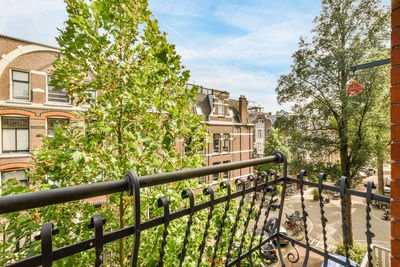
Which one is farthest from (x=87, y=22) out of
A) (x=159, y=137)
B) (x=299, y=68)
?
(x=299, y=68)

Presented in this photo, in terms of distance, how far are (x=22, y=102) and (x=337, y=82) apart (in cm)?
1691

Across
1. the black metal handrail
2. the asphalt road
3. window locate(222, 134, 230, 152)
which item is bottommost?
the asphalt road

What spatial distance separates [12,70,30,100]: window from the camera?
410 inches

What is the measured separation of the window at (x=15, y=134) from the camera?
33.2ft

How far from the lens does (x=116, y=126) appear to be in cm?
318

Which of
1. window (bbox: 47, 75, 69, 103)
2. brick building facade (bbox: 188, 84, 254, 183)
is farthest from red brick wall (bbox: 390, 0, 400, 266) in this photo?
brick building facade (bbox: 188, 84, 254, 183)

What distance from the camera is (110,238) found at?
0.90 metres

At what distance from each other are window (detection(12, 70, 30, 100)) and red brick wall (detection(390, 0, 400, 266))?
47.7 feet

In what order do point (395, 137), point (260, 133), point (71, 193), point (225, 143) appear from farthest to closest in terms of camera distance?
point (260, 133)
point (225, 143)
point (395, 137)
point (71, 193)

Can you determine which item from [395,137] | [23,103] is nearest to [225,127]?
[23,103]

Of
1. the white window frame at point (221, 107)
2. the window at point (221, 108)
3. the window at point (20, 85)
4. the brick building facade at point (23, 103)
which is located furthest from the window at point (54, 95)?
the window at point (221, 108)

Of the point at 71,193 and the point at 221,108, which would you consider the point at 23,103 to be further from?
the point at 221,108

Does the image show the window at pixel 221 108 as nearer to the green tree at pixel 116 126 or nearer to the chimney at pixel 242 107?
the chimney at pixel 242 107

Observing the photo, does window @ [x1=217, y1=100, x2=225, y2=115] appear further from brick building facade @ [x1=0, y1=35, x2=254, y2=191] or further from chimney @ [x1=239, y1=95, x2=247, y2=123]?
brick building facade @ [x1=0, y1=35, x2=254, y2=191]
